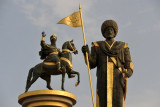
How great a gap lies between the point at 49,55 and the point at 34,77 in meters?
0.96

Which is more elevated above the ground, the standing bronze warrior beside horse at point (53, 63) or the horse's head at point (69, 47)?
the horse's head at point (69, 47)

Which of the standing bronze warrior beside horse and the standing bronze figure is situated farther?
the standing bronze warrior beside horse

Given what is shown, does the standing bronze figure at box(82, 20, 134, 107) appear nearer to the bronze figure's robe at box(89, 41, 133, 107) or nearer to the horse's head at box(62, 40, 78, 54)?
the bronze figure's robe at box(89, 41, 133, 107)

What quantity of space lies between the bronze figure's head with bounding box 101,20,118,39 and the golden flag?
0.87 metres

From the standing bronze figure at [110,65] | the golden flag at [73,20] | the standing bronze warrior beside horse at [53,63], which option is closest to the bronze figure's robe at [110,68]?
the standing bronze figure at [110,65]

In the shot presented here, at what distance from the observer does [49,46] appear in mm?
12672

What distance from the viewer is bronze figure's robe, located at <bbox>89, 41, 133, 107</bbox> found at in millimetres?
8875

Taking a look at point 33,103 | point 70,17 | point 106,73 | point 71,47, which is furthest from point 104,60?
point 71,47

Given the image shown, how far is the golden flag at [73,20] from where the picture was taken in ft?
33.8

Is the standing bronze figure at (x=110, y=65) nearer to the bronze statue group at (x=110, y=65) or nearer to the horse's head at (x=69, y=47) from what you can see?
the bronze statue group at (x=110, y=65)

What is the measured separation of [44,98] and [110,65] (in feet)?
8.47

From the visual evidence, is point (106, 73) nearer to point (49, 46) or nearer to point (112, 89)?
point (112, 89)

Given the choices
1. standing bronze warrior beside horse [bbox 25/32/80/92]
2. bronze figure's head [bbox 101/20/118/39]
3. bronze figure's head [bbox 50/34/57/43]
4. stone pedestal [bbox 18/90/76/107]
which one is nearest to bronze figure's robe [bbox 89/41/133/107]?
bronze figure's head [bbox 101/20/118/39]

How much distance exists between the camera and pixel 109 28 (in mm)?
9664
